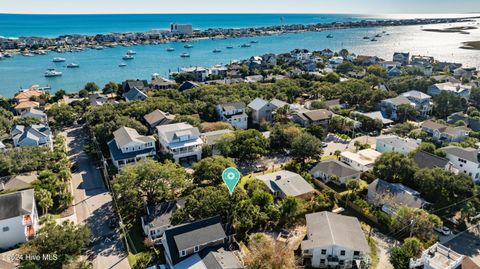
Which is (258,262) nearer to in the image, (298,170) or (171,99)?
(298,170)

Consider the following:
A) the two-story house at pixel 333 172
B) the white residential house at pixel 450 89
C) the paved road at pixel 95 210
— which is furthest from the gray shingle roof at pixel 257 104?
the white residential house at pixel 450 89

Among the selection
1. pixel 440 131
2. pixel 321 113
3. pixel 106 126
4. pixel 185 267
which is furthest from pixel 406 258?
pixel 106 126

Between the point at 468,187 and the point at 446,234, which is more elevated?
the point at 468,187

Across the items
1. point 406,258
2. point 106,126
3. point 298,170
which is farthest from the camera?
point 106,126

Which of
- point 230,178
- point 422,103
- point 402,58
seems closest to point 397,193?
point 230,178

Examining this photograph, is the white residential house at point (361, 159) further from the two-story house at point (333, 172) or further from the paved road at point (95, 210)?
the paved road at point (95, 210)

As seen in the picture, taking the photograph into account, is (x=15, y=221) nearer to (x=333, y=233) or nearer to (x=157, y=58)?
(x=333, y=233)

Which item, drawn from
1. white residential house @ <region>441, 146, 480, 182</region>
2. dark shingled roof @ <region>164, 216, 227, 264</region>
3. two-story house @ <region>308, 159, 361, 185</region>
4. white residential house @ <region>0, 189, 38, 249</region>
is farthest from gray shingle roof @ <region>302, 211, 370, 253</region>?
white residential house @ <region>0, 189, 38, 249</region>
